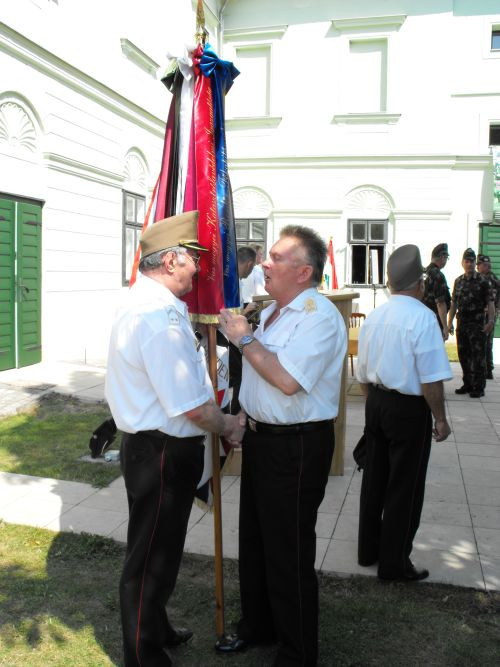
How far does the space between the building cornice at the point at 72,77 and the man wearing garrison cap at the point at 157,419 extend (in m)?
7.88

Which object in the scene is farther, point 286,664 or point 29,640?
point 29,640

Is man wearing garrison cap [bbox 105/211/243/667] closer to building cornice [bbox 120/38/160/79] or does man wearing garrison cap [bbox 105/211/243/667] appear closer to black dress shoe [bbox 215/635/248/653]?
black dress shoe [bbox 215/635/248/653]

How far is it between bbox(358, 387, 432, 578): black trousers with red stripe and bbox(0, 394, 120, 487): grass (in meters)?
2.50

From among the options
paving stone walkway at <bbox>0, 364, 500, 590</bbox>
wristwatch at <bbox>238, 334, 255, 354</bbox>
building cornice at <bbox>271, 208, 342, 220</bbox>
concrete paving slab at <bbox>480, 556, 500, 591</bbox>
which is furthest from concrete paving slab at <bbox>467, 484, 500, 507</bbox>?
building cornice at <bbox>271, 208, 342, 220</bbox>

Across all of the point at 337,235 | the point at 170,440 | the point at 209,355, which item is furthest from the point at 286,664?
the point at 337,235

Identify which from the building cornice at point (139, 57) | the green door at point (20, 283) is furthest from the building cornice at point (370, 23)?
the green door at point (20, 283)

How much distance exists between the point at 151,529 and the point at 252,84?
1631cm

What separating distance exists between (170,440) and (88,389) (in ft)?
20.4

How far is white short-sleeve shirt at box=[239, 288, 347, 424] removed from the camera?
103 inches

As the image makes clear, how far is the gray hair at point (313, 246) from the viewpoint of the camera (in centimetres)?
278

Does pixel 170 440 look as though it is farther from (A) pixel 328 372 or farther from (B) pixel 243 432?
(A) pixel 328 372

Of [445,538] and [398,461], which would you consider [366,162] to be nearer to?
[445,538]

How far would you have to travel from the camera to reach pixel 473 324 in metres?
Result: 8.96

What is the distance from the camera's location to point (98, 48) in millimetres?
11328
